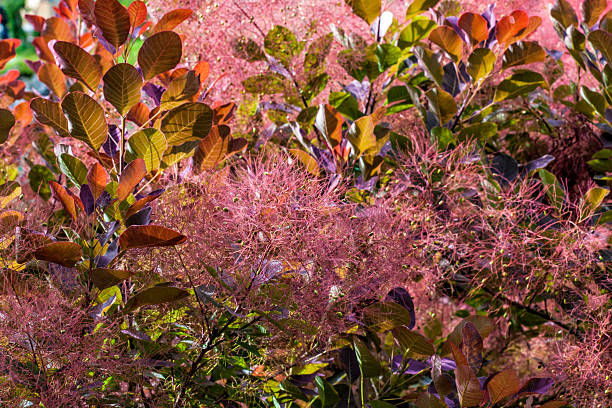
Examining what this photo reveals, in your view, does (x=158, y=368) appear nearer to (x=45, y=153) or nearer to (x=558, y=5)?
(x=45, y=153)

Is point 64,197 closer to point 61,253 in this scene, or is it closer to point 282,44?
point 61,253

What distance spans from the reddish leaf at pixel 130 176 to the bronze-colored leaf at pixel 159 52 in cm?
16

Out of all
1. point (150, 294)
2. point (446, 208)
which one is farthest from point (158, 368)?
point (446, 208)

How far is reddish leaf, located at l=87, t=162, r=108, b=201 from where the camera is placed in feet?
2.26

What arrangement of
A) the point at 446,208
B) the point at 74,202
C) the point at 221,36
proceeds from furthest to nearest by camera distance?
the point at 221,36 → the point at 446,208 → the point at 74,202

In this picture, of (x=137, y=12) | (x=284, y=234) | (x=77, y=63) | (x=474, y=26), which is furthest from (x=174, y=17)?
(x=474, y=26)

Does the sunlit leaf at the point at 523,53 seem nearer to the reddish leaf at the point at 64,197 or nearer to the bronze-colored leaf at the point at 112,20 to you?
the bronze-colored leaf at the point at 112,20

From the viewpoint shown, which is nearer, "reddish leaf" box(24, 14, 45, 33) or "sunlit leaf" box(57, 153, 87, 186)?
"sunlit leaf" box(57, 153, 87, 186)

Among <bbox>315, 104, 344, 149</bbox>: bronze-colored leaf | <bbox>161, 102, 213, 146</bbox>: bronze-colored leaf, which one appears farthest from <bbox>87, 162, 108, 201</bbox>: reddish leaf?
<bbox>315, 104, 344, 149</bbox>: bronze-colored leaf

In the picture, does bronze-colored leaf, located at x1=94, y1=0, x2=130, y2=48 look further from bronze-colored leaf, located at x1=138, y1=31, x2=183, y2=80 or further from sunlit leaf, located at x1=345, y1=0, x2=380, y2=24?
sunlit leaf, located at x1=345, y1=0, x2=380, y2=24

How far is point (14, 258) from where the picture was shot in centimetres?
73

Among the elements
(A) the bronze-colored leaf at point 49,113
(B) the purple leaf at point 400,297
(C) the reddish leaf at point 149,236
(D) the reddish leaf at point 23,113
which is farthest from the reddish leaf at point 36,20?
(B) the purple leaf at point 400,297

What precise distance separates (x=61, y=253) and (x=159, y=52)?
0.97 feet

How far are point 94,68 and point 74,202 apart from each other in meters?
0.18
